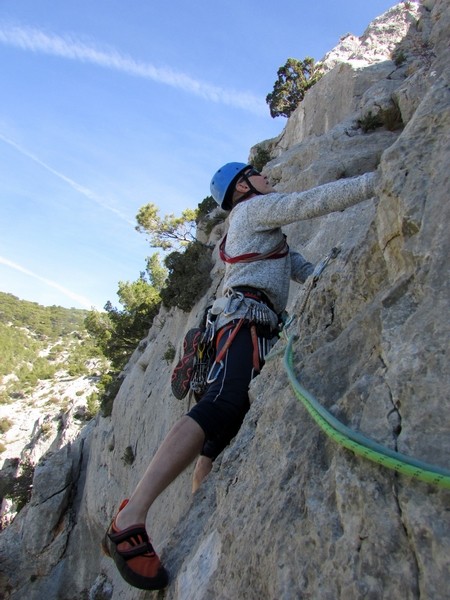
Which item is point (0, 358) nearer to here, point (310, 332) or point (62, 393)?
point (62, 393)

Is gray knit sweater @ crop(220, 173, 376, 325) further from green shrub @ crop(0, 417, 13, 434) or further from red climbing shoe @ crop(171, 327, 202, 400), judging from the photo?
green shrub @ crop(0, 417, 13, 434)

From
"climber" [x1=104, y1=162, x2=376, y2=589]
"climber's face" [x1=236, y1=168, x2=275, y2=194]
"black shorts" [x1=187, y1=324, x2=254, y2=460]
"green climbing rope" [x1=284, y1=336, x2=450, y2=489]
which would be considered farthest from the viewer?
"climber's face" [x1=236, y1=168, x2=275, y2=194]

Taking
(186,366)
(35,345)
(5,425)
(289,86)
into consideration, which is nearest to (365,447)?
(186,366)

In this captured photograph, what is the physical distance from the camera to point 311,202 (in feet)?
11.9

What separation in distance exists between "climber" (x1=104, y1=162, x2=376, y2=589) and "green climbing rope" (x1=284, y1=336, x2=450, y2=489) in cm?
115

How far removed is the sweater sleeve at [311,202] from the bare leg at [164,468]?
1.79 metres

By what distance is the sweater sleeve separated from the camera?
3383 mm

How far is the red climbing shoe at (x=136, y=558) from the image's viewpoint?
2.91 meters

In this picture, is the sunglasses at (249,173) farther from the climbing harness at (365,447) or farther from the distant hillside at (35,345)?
the distant hillside at (35,345)

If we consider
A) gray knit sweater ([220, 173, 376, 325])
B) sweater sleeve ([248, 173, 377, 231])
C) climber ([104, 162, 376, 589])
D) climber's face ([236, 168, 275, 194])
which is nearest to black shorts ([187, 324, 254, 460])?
climber ([104, 162, 376, 589])

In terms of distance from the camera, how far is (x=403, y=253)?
2.46m

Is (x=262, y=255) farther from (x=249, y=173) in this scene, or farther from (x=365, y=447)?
(x=365, y=447)

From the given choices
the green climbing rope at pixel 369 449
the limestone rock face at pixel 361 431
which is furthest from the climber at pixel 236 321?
the green climbing rope at pixel 369 449

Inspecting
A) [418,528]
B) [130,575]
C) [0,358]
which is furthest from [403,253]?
[0,358]
